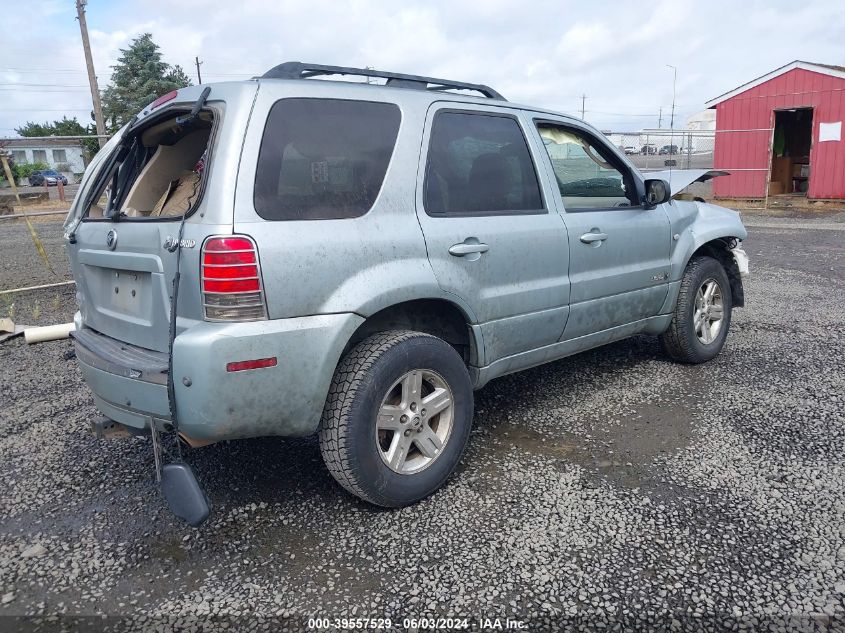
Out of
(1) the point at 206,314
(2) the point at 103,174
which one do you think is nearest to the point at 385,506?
(1) the point at 206,314

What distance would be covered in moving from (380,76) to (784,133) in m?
21.0

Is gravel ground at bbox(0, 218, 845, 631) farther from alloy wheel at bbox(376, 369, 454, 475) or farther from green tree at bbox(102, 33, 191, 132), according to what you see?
green tree at bbox(102, 33, 191, 132)

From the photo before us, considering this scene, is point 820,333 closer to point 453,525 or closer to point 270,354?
point 453,525

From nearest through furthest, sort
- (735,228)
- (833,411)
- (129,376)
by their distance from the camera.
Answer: (129,376)
(833,411)
(735,228)

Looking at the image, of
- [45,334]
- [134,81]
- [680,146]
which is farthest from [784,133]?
[134,81]

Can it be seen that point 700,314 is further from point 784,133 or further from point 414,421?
point 784,133

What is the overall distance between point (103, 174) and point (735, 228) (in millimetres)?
4389

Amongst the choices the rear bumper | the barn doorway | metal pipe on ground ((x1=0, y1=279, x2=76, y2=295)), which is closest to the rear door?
the rear bumper

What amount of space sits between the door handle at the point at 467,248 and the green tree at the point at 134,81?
164 feet

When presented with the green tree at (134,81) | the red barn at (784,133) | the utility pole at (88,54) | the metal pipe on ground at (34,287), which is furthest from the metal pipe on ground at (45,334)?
the green tree at (134,81)

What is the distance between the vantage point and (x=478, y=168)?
357 centimetres

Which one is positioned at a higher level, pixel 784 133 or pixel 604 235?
pixel 784 133

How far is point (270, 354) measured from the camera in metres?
2.67

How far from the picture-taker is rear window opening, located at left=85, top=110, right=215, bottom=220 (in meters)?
3.55
